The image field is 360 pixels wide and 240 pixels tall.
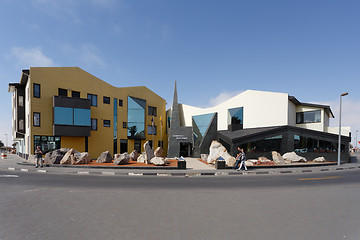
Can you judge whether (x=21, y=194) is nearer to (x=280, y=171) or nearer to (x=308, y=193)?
(x=308, y=193)

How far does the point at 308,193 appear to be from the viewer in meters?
7.29

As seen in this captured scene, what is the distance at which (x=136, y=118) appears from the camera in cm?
3169

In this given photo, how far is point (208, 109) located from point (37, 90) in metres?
25.5

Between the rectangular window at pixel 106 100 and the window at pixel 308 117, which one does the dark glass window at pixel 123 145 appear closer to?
the rectangular window at pixel 106 100

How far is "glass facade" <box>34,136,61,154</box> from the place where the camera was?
71.9ft

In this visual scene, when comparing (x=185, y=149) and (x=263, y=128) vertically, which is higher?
(x=263, y=128)

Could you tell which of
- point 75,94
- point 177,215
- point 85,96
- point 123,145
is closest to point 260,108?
point 123,145

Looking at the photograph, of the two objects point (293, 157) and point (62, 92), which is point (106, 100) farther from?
point (293, 157)

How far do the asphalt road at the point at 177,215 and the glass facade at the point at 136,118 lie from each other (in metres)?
24.1

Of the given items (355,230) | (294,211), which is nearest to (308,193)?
(294,211)

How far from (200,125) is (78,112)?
19.2m

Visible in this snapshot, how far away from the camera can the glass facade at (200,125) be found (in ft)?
96.5

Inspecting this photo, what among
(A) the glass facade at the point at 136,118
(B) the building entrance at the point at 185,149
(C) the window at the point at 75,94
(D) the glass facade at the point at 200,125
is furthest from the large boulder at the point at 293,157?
(C) the window at the point at 75,94

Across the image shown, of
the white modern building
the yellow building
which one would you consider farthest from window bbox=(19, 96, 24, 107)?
the white modern building
